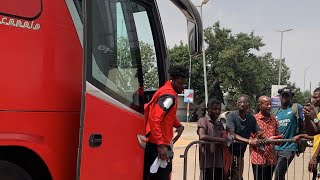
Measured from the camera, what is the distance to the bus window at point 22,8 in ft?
10.4

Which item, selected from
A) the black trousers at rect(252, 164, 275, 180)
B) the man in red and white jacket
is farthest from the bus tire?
the black trousers at rect(252, 164, 275, 180)

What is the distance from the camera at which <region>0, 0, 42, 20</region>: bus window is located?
10.4 ft

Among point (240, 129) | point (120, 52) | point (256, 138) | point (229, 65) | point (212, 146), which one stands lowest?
point (212, 146)

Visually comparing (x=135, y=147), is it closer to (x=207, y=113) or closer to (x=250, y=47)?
(x=207, y=113)

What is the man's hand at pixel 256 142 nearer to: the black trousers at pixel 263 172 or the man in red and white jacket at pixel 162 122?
the black trousers at pixel 263 172

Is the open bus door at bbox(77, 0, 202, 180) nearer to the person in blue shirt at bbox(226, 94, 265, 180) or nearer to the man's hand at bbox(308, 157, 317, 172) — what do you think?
the person in blue shirt at bbox(226, 94, 265, 180)

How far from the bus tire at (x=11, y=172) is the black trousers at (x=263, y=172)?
4.00 m

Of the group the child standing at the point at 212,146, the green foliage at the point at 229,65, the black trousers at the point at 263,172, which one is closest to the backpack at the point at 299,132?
the black trousers at the point at 263,172

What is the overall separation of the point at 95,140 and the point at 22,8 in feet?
3.77

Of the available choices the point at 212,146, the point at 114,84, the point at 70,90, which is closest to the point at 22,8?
the point at 70,90

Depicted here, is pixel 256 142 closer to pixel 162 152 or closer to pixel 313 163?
pixel 313 163

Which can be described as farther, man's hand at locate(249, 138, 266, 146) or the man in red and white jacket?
man's hand at locate(249, 138, 266, 146)

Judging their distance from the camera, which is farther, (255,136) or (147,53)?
(255,136)

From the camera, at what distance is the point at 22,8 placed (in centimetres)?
326
